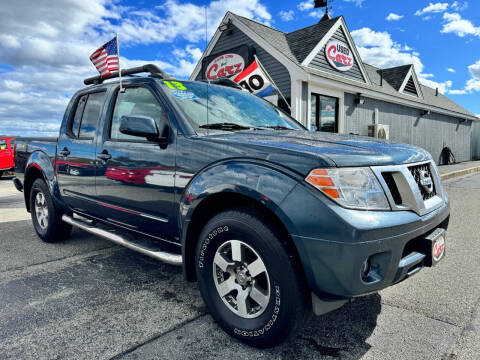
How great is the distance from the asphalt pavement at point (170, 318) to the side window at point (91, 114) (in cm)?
134

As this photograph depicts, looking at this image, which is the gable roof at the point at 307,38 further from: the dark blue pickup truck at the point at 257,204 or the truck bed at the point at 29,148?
the dark blue pickup truck at the point at 257,204

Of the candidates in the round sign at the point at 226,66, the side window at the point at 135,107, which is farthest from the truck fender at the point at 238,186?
the round sign at the point at 226,66

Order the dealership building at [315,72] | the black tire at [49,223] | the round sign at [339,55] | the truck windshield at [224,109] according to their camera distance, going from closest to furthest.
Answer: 1. the truck windshield at [224,109]
2. the black tire at [49,223]
3. the dealership building at [315,72]
4. the round sign at [339,55]

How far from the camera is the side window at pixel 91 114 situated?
11.3 feet

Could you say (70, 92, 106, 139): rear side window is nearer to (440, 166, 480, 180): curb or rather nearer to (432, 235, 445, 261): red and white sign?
(432, 235, 445, 261): red and white sign

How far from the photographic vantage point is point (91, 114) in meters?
3.60

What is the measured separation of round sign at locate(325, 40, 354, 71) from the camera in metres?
12.0

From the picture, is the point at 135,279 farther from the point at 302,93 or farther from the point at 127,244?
the point at 302,93

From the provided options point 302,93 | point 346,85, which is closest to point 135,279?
point 302,93

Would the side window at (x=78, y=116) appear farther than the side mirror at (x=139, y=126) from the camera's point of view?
Yes

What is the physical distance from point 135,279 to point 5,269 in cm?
142

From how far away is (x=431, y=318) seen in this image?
95.6 inches

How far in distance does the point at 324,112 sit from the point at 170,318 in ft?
33.0

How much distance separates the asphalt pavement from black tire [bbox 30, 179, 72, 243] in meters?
0.53
